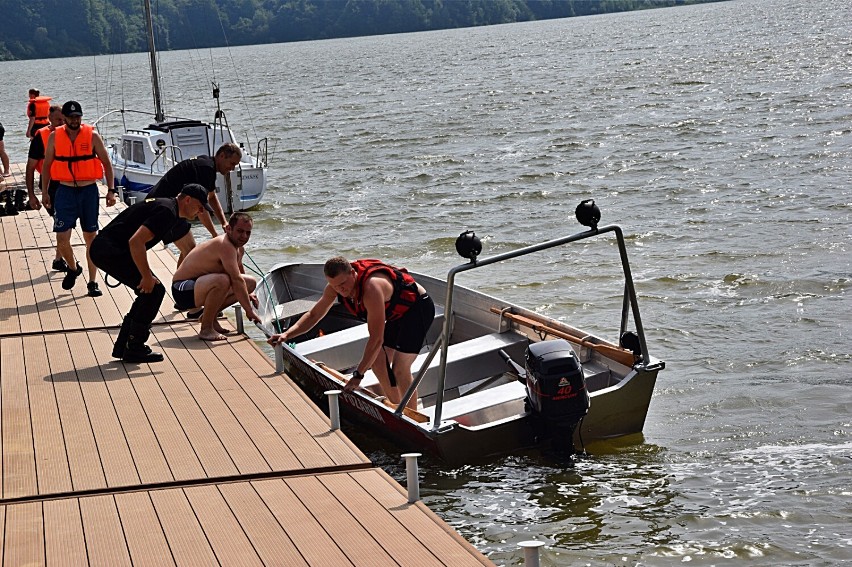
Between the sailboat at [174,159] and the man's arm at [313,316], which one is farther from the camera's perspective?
the sailboat at [174,159]

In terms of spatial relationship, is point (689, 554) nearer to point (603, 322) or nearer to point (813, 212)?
point (603, 322)

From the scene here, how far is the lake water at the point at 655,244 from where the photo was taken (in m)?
8.09

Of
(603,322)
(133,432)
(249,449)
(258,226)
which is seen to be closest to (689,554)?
(249,449)

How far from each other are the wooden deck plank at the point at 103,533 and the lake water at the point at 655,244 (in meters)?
2.65

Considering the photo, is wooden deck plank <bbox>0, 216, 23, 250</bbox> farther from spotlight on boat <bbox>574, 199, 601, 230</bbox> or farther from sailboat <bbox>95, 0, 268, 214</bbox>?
spotlight on boat <bbox>574, 199, 601, 230</bbox>

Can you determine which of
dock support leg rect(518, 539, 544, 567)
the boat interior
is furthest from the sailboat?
dock support leg rect(518, 539, 544, 567)

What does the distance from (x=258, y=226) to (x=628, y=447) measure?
1389cm

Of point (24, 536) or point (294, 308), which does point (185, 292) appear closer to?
point (294, 308)

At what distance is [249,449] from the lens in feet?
23.4

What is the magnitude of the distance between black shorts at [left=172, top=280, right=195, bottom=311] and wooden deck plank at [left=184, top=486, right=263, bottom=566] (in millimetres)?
3256

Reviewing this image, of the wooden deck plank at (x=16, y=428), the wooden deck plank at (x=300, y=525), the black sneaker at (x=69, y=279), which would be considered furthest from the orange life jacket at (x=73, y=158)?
the wooden deck plank at (x=300, y=525)

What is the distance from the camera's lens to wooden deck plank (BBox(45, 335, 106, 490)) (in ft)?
21.8

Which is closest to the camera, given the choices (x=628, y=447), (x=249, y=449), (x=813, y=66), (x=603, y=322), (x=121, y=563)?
(x=121, y=563)

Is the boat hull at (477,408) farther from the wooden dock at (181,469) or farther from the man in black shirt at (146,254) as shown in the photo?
the man in black shirt at (146,254)
